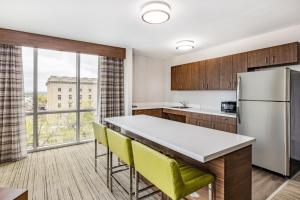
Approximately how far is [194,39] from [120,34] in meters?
1.64

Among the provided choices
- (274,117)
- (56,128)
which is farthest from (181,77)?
(56,128)

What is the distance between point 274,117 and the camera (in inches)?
108

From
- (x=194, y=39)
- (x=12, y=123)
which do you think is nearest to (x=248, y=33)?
(x=194, y=39)

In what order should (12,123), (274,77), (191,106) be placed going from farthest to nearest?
(191,106) < (12,123) < (274,77)

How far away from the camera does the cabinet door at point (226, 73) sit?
3.86 m

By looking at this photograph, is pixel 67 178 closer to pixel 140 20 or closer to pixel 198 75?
pixel 140 20

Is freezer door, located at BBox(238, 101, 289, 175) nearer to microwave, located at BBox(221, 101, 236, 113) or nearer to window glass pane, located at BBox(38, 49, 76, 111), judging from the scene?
microwave, located at BBox(221, 101, 236, 113)

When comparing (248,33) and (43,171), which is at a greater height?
(248,33)

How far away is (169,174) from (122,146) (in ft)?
2.62

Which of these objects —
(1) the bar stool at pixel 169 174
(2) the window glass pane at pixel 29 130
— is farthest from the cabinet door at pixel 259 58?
(2) the window glass pane at pixel 29 130

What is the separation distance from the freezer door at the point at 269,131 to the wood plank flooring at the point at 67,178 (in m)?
0.21

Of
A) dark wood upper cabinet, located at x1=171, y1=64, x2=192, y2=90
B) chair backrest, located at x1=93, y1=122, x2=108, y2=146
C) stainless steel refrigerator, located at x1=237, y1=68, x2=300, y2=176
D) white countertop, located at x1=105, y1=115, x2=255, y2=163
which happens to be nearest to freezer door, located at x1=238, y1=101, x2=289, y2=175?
stainless steel refrigerator, located at x1=237, y1=68, x2=300, y2=176

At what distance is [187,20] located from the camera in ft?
9.30

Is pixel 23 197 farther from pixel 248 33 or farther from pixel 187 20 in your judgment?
pixel 248 33
